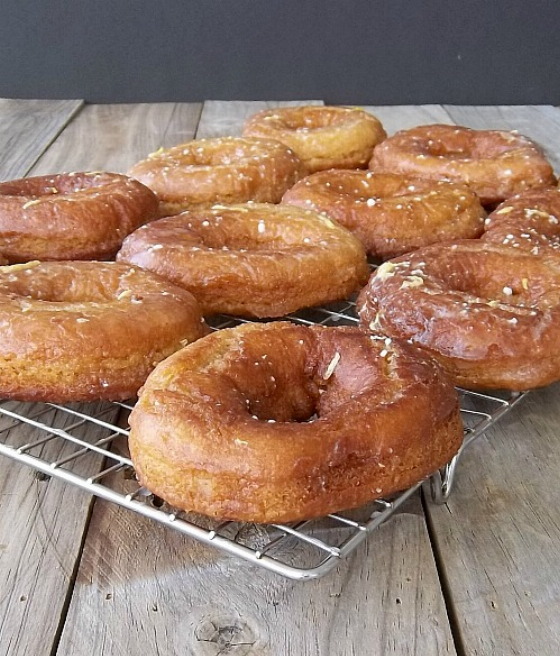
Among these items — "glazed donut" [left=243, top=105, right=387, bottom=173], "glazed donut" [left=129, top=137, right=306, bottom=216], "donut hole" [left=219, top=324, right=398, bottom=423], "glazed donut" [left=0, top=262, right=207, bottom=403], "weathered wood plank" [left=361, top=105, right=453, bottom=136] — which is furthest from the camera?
"weathered wood plank" [left=361, top=105, right=453, bottom=136]

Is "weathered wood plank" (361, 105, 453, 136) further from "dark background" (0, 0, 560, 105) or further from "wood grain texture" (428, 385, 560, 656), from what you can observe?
"wood grain texture" (428, 385, 560, 656)

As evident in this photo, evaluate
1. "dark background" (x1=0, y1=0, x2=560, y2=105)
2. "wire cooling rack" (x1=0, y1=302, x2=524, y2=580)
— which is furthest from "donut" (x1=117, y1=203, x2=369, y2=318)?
"dark background" (x1=0, y1=0, x2=560, y2=105)

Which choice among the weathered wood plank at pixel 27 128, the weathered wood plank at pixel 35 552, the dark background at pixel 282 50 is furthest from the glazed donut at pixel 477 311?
the dark background at pixel 282 50

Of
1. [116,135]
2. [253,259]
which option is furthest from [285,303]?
[116,135]

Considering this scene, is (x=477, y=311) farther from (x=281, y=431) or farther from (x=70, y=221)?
(x=70, y=221)

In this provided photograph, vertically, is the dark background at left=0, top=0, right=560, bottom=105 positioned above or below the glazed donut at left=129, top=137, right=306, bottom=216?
below

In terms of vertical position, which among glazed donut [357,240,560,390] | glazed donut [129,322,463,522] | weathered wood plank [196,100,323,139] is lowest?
weathered wood plank [196,100,323,139]

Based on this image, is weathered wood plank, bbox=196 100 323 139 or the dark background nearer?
weathered wood plank, bbox=196 100 323 139
